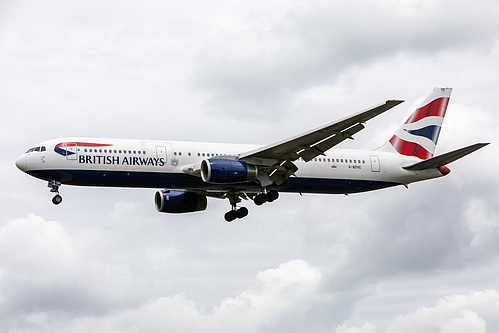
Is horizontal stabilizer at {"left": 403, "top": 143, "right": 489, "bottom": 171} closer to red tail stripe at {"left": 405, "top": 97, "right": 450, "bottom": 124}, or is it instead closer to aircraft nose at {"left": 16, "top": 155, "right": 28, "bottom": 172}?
red tail stripe at {"left": 405, "top": 97, "right": 450, "bottom": 124}

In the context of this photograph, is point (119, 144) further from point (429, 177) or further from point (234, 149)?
point (429, 177)

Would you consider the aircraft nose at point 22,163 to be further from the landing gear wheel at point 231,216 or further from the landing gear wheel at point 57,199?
the landing gear wheel at point 231,216

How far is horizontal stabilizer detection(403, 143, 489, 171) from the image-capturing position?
49.0 m

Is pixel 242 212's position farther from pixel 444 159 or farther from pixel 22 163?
pixel 22 163

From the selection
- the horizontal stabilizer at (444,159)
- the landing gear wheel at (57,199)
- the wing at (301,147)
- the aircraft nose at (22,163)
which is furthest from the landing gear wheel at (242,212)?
the aircraft nose at (22,163)

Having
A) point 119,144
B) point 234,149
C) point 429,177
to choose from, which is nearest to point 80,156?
point 119,144

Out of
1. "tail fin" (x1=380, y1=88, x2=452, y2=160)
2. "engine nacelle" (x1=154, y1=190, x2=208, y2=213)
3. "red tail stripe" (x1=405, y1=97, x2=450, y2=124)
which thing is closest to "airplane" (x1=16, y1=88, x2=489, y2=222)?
"tail fin" (x1=380, y1=88, x2=452, y2=160)

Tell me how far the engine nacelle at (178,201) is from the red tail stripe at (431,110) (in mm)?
15552

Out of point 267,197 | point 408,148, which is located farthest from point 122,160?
point 408,148

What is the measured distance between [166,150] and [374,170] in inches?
544

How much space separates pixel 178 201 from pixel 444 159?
17444mm

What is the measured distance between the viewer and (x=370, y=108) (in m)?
43.7

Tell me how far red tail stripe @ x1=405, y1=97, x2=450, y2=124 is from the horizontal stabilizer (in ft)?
17.7

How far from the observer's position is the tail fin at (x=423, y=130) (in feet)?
192
